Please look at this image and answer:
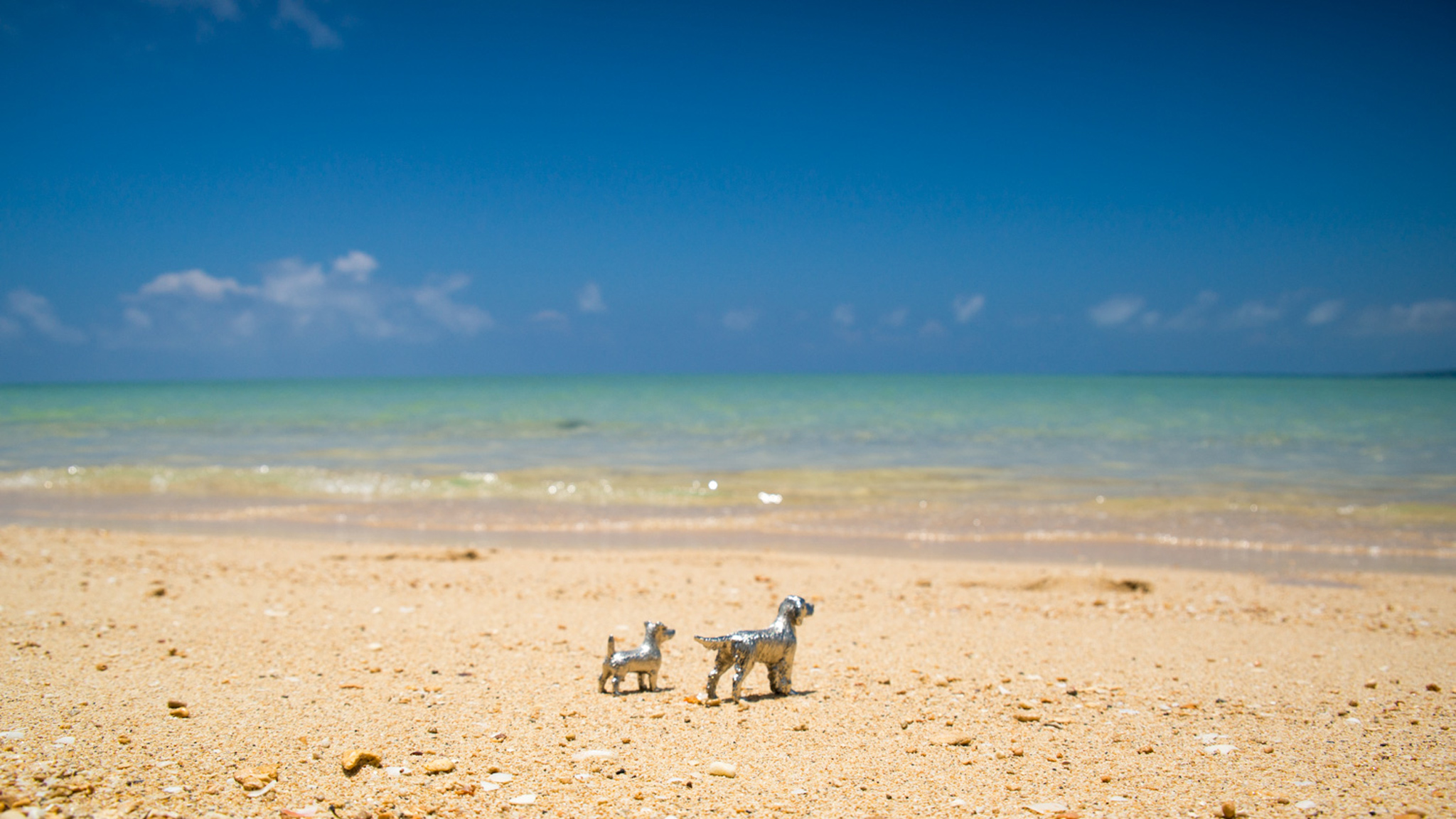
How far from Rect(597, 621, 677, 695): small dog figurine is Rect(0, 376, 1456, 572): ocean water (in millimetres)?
7019

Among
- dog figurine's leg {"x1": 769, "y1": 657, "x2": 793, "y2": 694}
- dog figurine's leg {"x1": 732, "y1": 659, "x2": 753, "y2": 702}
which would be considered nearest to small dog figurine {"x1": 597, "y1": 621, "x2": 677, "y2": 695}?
dog figurine's leg {"x1": 732, "y1": 659, "x2": 753, "y2": 702}

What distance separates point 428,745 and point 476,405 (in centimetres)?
4585

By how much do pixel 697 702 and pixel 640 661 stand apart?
1.33ft

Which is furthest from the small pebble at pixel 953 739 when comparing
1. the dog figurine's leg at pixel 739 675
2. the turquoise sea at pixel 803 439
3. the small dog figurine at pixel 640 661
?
the turquoise sea at pixel 803 439

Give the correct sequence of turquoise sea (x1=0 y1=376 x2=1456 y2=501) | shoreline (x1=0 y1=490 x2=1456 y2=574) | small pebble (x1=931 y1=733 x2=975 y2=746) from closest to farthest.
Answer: small pebble (x1=931 y1=733 x2=975 y2=746) → shoreline (x1=0 y1=490 x2=1456 y2=574) → turquoise sea (x1=0 y1=376 x2=1456 y2=501)

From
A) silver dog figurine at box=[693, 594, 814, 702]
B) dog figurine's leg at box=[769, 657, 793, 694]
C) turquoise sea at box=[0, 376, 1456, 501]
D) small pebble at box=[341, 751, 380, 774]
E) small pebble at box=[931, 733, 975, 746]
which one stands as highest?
turquoise sea at box=[0, 376, 1456, 501]

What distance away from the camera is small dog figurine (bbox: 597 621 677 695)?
4.63 m

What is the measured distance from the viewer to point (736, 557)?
33.9 ft

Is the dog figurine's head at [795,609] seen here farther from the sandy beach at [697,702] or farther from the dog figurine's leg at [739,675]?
the sandy beach at [697,702]

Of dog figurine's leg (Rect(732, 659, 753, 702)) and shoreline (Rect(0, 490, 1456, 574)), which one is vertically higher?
shoreline (Rect(0, 490, 1456, 574))

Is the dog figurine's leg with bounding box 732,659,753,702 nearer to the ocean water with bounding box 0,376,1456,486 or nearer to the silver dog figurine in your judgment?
the silver dog figurine

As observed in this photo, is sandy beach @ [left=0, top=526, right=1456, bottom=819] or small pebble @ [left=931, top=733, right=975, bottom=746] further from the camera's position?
small pebble @ [left=931, top=733, right=975, bottom=746]

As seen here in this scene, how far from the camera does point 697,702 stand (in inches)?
181

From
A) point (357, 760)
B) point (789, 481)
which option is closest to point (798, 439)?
point (789, 481)
